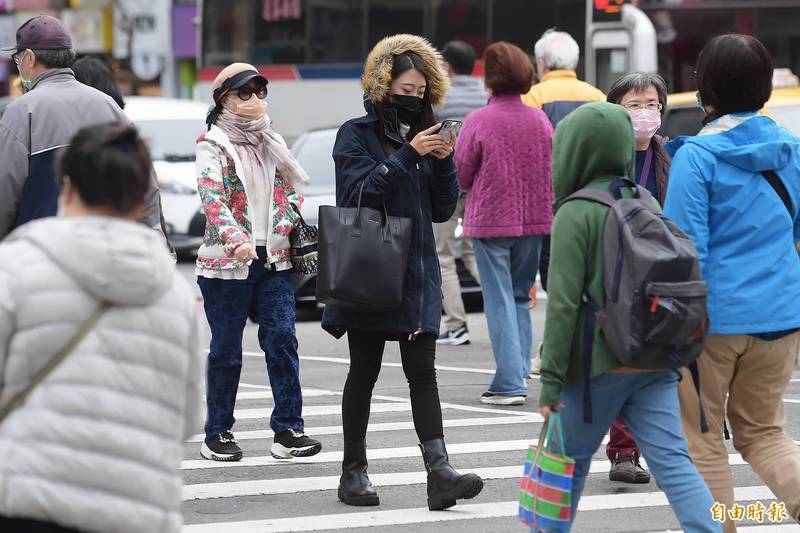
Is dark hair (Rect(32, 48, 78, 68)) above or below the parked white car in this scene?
above

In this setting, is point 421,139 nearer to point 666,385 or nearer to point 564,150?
point 564,150

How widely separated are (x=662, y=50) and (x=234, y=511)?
14249 mm

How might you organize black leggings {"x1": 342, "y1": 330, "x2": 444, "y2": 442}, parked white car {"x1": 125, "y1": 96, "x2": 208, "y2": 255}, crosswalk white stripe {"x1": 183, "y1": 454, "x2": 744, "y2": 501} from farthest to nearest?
parked white car {"x1": 125, "y1": 96, "x2": 208, "y2": 255}
crosswalk white stripe {"x1": 183, "y1": 454, "x2": 744, "y2": 501}
black leggings {"x1": 342, "y1": 330, "x2": 444, "y2": 442}

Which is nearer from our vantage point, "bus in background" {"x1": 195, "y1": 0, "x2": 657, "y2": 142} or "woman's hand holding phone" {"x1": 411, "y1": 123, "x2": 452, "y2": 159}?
"woman's hand holding phone" {"x1": 411, "y1": 123, "x2": 452, "y2": 159}

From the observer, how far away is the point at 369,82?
637 centimetres

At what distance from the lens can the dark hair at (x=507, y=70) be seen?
8.88 meters

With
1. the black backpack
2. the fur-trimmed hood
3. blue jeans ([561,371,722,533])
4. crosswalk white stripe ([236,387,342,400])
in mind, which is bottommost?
crosswalk white stripe ([236,387,342,400])

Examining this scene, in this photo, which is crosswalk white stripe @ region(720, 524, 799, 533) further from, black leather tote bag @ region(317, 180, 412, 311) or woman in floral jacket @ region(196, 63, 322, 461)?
woman in floral jacket @ region(196, 63, 322, 461)

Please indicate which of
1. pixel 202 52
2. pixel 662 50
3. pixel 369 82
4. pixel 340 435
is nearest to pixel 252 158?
pixel 369 82

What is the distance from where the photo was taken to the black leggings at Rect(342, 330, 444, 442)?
20.6 ft

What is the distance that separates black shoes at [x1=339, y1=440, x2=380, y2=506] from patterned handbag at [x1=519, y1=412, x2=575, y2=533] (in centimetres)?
176

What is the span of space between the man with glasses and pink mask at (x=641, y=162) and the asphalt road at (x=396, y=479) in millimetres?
92

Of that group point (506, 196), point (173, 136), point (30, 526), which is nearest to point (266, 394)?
point (506, 196)

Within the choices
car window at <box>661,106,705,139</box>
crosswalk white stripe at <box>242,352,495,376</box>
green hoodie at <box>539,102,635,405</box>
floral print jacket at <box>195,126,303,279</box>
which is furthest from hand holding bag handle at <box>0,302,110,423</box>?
car window at <box>661,106,705,139</box>
